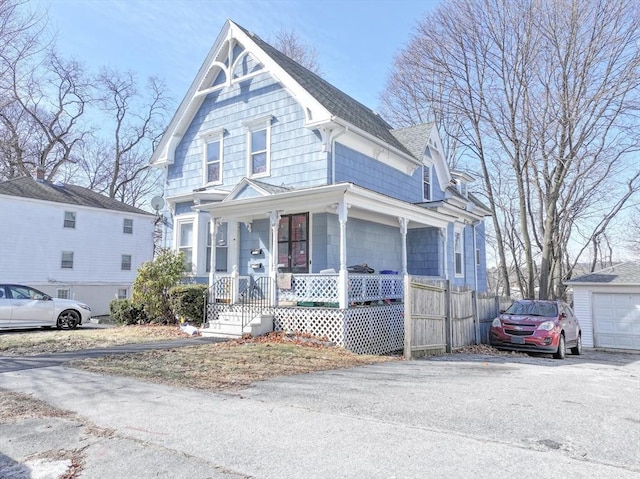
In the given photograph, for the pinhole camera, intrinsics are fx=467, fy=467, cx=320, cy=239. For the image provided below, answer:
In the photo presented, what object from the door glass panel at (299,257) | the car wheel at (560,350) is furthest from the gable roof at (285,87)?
the car wheel at (560,350)

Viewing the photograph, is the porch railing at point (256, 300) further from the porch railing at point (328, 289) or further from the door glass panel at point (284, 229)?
the door glass panel at point (284, 229)

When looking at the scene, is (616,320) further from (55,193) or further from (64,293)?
(55,193)

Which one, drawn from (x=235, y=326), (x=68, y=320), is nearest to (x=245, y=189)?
(x=235, y=326)

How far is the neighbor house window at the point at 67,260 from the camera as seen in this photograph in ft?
79.2

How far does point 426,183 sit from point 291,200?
31.6 ft

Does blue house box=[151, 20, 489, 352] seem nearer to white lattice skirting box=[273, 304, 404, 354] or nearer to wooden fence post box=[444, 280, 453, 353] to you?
white lattice skirting box=[273, 304, 404, 354]

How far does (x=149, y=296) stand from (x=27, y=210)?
1272 centimetres

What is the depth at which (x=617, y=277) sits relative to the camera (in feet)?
64.1

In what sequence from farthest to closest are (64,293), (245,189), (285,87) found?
(64,293)
(285,87)
(245,189)

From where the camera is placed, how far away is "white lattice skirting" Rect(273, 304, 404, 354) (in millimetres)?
11375

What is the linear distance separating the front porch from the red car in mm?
3048

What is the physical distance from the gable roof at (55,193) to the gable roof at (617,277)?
23.7 metres

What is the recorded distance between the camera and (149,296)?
574 inches

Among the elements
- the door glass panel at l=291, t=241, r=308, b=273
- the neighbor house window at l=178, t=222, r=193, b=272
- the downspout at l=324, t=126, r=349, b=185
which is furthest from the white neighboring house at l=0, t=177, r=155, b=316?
the downspout at l=324, t=126, r=349, b=185
